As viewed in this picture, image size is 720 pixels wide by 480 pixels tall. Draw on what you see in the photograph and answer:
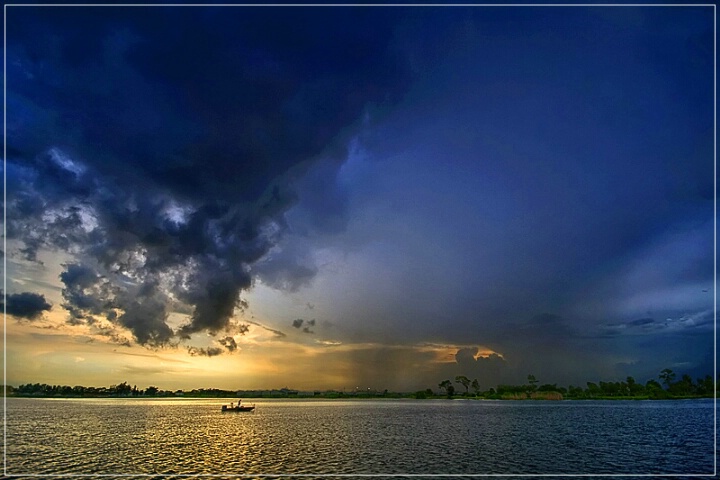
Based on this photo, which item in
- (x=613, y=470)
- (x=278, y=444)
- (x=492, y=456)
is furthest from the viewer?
(x=278, y=444)

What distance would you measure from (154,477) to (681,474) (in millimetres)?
52594

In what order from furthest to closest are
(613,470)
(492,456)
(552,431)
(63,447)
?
(552,431) → (63,447) → (492,456) → (613,470)

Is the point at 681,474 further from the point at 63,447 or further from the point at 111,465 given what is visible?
the point at 63,447

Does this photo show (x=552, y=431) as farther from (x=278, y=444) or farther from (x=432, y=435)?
(x=278, y=444)

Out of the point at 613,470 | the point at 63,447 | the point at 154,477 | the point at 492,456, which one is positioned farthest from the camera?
the point at 63,447

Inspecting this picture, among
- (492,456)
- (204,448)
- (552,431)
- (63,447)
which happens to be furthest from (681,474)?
(63,447)

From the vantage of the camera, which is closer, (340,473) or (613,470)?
(340,473)

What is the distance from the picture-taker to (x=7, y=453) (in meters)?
59.3

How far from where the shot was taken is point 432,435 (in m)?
83.5

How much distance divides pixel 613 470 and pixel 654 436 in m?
38.8

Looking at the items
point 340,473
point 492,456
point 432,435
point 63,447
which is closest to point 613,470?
point 492,456

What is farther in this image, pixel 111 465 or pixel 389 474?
pixel 111 465

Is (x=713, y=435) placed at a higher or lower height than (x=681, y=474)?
lower

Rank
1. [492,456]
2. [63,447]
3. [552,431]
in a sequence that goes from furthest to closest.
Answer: [552,431] → [63,447] → [492,456]
